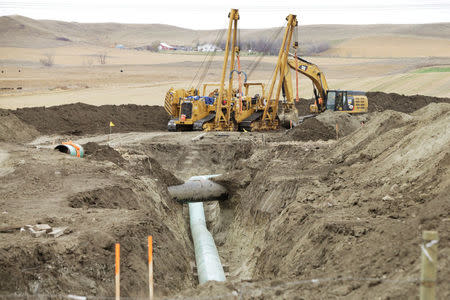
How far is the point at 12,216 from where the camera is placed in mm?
12820

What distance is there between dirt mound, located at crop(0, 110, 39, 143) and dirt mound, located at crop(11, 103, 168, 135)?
1025mm

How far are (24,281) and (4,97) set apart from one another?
40876mm

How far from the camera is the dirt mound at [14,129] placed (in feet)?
95.9

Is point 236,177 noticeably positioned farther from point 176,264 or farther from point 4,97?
point 4,97

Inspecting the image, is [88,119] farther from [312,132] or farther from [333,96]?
[333,96]

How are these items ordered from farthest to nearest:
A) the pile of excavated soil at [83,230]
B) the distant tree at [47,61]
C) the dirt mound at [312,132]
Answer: the distant tree at [47,61], the dirt mound at [312,132], the pile of excavated soil at [83,230]

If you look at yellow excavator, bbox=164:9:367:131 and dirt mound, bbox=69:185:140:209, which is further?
yellow excavator, bbox=164:9:367:131

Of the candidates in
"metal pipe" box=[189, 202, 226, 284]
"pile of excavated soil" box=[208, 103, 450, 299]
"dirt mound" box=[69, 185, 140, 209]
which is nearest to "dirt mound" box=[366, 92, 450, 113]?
"pile of excavated soil" box=[208, 103, 450, 299]

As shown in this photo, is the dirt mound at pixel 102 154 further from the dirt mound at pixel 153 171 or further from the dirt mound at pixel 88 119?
the dirt mound at pixel 88 119

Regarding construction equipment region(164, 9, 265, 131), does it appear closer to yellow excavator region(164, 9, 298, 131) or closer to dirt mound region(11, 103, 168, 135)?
yellow excavator region(164, 9, 298, 131)

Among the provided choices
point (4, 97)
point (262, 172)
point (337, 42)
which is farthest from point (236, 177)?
point (337, 42)

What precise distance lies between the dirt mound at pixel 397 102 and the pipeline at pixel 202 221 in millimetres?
22848

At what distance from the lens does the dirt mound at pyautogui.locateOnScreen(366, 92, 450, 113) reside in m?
41.6

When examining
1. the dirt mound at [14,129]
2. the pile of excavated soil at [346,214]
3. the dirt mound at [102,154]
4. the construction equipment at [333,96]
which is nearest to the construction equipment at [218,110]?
the construction equipment at [333,96]
